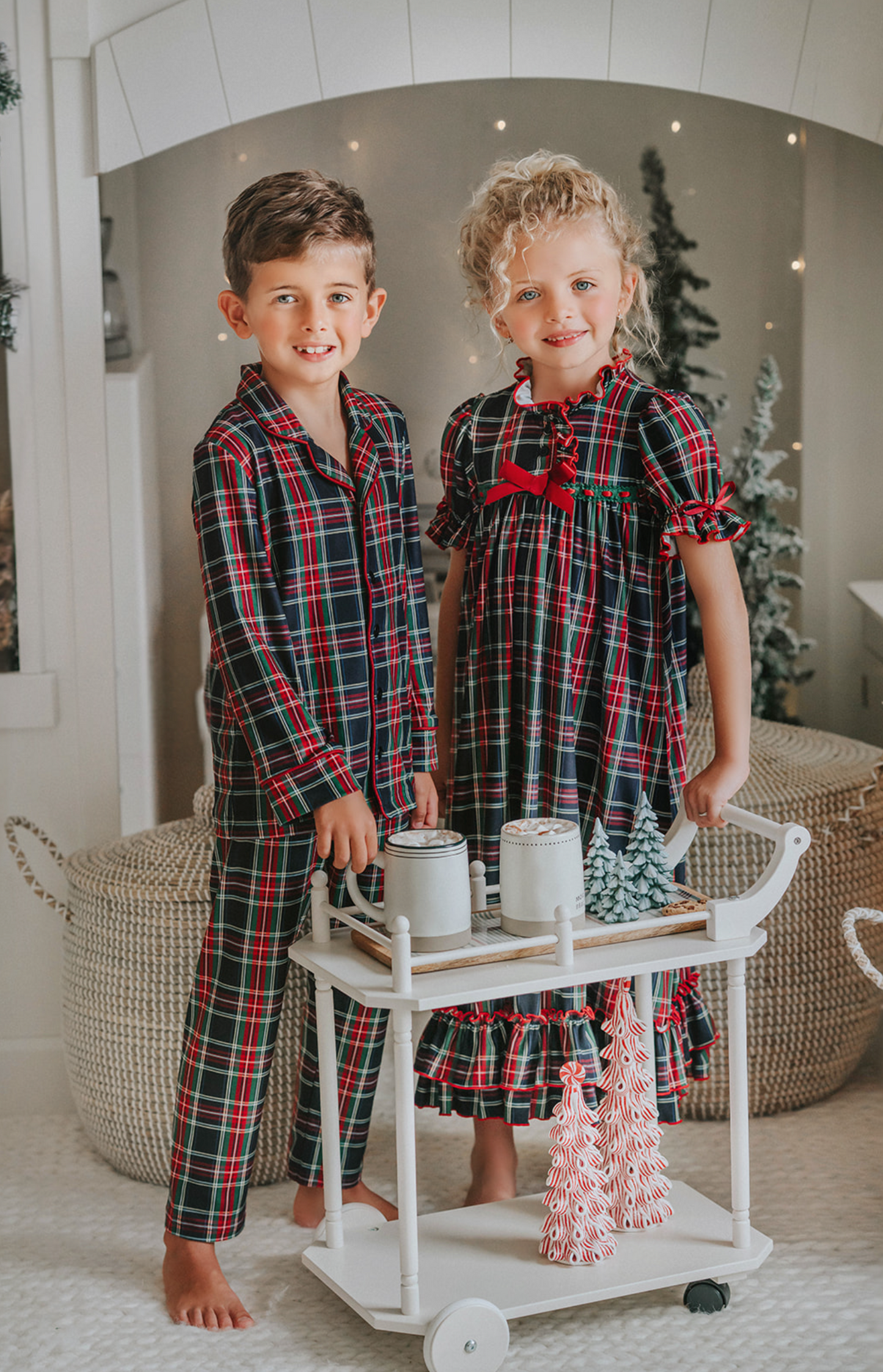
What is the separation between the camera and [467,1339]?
1.38m

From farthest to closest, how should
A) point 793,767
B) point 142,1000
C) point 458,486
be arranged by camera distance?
point 793,767
point 142,1000
point 458,486

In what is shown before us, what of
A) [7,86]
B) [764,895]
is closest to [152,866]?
[764,895]

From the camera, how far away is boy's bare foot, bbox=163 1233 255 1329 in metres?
1.54

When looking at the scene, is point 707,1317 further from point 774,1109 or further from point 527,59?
point 527,59

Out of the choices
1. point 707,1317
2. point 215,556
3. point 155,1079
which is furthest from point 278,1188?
point 215,556

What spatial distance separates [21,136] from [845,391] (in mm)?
1546

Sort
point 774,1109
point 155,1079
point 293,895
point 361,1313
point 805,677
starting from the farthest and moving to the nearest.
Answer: point 805,677 → point 774,1109 → point 155,1079 → point 293,895 → point 361,1313

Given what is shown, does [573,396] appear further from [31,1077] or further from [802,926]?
[31,1077]

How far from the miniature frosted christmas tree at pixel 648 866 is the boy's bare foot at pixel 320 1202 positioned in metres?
0.58

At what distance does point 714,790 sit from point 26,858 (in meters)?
1.08

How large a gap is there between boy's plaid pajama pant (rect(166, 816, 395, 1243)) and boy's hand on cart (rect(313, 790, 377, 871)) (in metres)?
0.09

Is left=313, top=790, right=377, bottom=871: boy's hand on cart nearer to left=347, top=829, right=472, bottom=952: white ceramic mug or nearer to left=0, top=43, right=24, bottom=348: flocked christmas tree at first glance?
left=347, top=829, right=472, bottom=952: white ceramic mug

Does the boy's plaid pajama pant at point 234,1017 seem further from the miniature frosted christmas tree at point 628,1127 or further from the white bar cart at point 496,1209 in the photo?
the miniature frosted christmas tree at point 628,1127

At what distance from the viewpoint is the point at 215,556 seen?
147 cm
